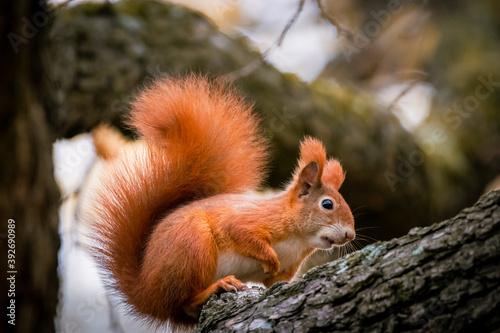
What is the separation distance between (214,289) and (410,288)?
2.21 ft

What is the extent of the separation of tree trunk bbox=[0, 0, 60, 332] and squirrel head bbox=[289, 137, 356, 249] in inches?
35.0

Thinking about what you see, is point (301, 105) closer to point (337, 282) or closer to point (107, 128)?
point (107, 128)

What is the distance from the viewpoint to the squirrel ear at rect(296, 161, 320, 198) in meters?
1.98

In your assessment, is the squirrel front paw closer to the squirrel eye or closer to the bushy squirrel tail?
the bushy squirrel tail

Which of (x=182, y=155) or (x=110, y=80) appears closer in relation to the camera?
(x=182, y=155)

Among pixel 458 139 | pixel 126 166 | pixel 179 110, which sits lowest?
pixel 126 166

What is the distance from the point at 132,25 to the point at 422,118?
2159 mm

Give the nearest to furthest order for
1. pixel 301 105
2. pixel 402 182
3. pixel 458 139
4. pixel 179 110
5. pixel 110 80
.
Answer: pixel 179 110, pixel 110 80, pixel 301 105, pixel 402 182, pixel 458 139

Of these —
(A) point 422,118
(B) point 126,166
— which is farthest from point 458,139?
(B) point 126,166

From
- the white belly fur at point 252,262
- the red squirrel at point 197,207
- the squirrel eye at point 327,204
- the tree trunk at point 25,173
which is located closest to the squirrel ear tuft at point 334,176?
the red squirrel at point 197,207

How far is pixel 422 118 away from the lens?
3.79 m

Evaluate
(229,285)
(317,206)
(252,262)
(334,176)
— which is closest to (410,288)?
(229,285)

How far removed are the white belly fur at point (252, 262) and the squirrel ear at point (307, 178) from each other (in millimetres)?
204

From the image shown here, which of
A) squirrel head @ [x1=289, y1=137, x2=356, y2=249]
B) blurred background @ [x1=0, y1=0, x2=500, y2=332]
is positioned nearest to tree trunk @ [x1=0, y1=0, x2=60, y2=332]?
blurred background @ [x1=0, y1=0, x2=500, y2=332]
